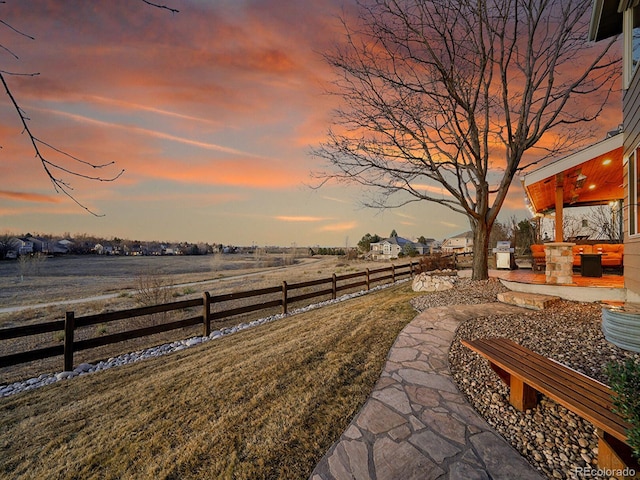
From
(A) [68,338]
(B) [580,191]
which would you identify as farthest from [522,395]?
(B) [580,191]

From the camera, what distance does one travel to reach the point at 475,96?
8.41 metres

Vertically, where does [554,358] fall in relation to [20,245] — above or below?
below

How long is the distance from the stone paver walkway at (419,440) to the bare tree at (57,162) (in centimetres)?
270

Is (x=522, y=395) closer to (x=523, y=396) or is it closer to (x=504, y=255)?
(x=523, y=396)

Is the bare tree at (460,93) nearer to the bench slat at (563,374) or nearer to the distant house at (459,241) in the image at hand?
the bench slat at (563,374)

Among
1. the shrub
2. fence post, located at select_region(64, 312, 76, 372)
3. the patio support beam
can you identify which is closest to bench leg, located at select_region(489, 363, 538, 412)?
the shrub

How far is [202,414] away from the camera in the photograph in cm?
285

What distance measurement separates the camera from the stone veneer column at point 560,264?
6281 millimetres

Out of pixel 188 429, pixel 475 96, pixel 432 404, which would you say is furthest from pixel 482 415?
pixel 475 96

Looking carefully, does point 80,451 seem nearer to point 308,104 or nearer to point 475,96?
point 308,104

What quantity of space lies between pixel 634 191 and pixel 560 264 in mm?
2181

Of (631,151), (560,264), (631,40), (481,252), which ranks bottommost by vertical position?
(560,264)

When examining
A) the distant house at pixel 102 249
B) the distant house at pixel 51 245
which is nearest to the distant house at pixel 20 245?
the distant house at pixel 51 245

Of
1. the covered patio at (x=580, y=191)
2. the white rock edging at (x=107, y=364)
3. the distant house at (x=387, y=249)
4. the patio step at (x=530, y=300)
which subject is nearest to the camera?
the white rock edging at (x=107, y=364)
